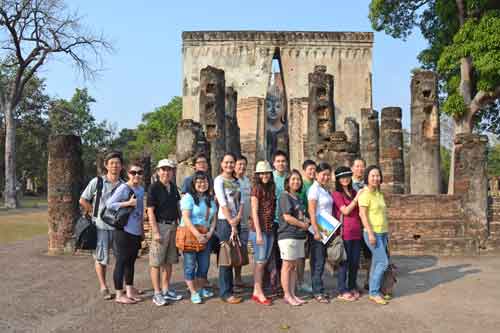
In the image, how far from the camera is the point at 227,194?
16.4 ft

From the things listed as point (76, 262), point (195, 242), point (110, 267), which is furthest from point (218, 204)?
point (76, 262)

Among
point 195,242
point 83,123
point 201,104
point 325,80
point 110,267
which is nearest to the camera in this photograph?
point 195,242

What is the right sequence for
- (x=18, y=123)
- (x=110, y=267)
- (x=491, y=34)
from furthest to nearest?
(x=18, y=123)
(x=491, y=34)
(x=110, y=267)

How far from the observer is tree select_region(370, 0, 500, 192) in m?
12.8

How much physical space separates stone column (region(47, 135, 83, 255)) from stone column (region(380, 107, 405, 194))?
28.9ft

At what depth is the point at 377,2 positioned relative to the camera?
16406 millimetres

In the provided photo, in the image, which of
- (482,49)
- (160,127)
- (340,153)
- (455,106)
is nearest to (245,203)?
(340,153)

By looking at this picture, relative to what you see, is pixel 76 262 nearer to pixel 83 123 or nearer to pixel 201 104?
pixel 201 104

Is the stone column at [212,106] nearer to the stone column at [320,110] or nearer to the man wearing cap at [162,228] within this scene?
the stone column at [320,110]

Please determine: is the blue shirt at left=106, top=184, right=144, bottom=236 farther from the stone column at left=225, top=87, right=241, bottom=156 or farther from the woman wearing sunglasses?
the stone column at left=225, top=87, right=241, bottom=156

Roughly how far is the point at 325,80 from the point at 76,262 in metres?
10.8

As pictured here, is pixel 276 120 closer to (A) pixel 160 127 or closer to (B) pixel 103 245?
(A) pixel 160 127

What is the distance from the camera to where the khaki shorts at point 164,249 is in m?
4.89

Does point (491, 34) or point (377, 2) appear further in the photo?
point (377, 2)
